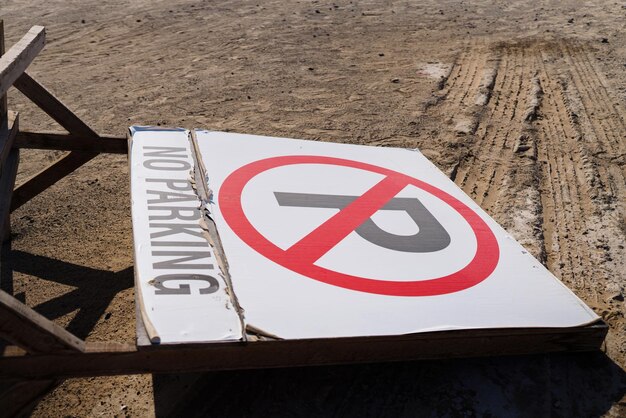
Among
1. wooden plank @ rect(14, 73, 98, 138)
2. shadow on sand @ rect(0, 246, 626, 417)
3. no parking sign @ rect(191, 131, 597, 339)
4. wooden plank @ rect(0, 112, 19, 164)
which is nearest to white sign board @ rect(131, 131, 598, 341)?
no parking sign @ rect(191, 131, 597, 339)

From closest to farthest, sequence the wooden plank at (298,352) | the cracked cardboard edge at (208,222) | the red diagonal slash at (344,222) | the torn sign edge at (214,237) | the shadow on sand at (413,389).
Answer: the wooden plank at (298,352) → the torn sign edge at (214,237) → the cracked cardboard edge at (208,222) → the shadow on sand at (413,389) → the red diagonal slash at (344,222)

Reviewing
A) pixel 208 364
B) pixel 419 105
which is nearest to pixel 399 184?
pixel 208 364

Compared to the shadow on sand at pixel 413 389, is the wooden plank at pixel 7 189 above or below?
above

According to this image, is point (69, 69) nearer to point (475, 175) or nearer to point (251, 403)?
point (475, 175)

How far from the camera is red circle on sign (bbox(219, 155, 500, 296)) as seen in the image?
2893 mm

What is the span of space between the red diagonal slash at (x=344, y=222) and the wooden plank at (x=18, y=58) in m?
1.60

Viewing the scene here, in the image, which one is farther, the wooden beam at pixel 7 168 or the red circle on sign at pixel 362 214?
the wooden beam at pixel 7 168

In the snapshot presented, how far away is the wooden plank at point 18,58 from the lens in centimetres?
294

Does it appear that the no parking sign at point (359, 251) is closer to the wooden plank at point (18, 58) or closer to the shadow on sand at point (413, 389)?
the shadow on sand at point (413, 389)

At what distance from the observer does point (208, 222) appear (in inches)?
124

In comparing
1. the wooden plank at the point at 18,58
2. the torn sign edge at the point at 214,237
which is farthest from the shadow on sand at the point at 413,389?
the wooden plank at the point at 18,58

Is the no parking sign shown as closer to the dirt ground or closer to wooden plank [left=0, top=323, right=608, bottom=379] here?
wooden plank [left=0, top=323, right=608, bottom=379]

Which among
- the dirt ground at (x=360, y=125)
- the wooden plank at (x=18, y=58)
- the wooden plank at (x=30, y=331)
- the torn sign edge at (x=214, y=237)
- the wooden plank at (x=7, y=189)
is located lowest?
the dirt ground at (x=360, y=125)

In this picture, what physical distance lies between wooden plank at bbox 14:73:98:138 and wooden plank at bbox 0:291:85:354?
213 cm
